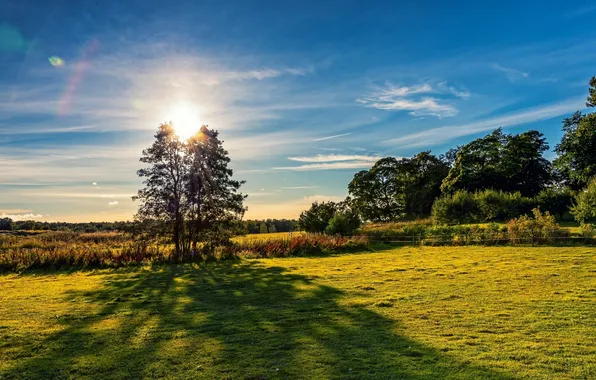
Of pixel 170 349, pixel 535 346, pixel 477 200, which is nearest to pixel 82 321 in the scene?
pixel 170 349

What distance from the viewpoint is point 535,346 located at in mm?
6129

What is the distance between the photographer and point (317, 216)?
41406 mm

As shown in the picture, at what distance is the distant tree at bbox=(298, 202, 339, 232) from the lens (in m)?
41.0

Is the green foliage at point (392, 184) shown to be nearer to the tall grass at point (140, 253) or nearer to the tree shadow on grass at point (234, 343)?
the tall grass at point (140, 253)

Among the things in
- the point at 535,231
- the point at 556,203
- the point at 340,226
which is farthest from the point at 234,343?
the point at 556,203

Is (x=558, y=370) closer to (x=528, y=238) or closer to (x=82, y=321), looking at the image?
(x=82, y=321)

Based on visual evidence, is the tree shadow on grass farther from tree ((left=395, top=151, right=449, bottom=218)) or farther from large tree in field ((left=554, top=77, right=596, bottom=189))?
tree ((left=395, top=151, right=449, bottom=218))

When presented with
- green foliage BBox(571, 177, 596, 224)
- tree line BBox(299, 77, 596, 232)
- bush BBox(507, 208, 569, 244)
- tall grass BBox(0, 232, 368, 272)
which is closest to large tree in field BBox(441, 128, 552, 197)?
tree line BBox(299, 77, 596, 232)

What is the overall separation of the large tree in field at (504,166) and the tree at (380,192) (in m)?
8.40

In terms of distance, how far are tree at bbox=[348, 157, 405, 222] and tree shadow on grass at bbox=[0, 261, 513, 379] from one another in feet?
177

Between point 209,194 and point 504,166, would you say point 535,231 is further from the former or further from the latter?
point 504,166

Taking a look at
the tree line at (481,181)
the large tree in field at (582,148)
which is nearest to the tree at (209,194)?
the tree line at (481,181)

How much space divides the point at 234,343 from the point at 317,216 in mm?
34785

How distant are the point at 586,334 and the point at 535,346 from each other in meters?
1.32
